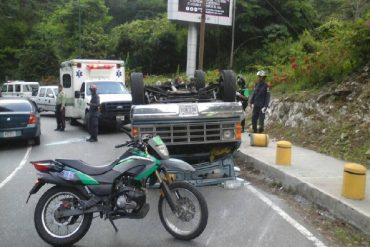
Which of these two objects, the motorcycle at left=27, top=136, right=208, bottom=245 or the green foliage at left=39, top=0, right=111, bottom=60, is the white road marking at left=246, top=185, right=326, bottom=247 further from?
the green foliage at left=39, top=0, right=111, bottom=60

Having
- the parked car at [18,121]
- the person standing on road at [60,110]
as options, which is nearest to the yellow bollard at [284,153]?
the parked car at [18,121]

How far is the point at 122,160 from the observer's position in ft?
18.0

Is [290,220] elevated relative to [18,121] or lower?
lower

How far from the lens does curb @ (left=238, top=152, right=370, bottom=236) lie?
6046mm

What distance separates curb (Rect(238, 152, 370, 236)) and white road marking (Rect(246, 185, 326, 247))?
2.04 feet

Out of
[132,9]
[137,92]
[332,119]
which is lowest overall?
[332,119]

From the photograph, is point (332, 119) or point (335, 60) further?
point (335, 60)

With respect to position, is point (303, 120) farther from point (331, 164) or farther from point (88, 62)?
point (88, 62)

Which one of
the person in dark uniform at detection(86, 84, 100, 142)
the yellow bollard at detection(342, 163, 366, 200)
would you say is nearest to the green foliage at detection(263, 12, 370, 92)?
the person in dark uniform at detection(86, 84, 100, 142)

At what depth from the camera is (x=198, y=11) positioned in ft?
107

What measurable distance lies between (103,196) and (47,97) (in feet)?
68.5

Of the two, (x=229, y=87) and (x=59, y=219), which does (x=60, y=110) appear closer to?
(x=229, y=87)

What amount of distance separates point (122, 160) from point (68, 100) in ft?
50.5

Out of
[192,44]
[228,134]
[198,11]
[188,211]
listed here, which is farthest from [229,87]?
[192,44]
